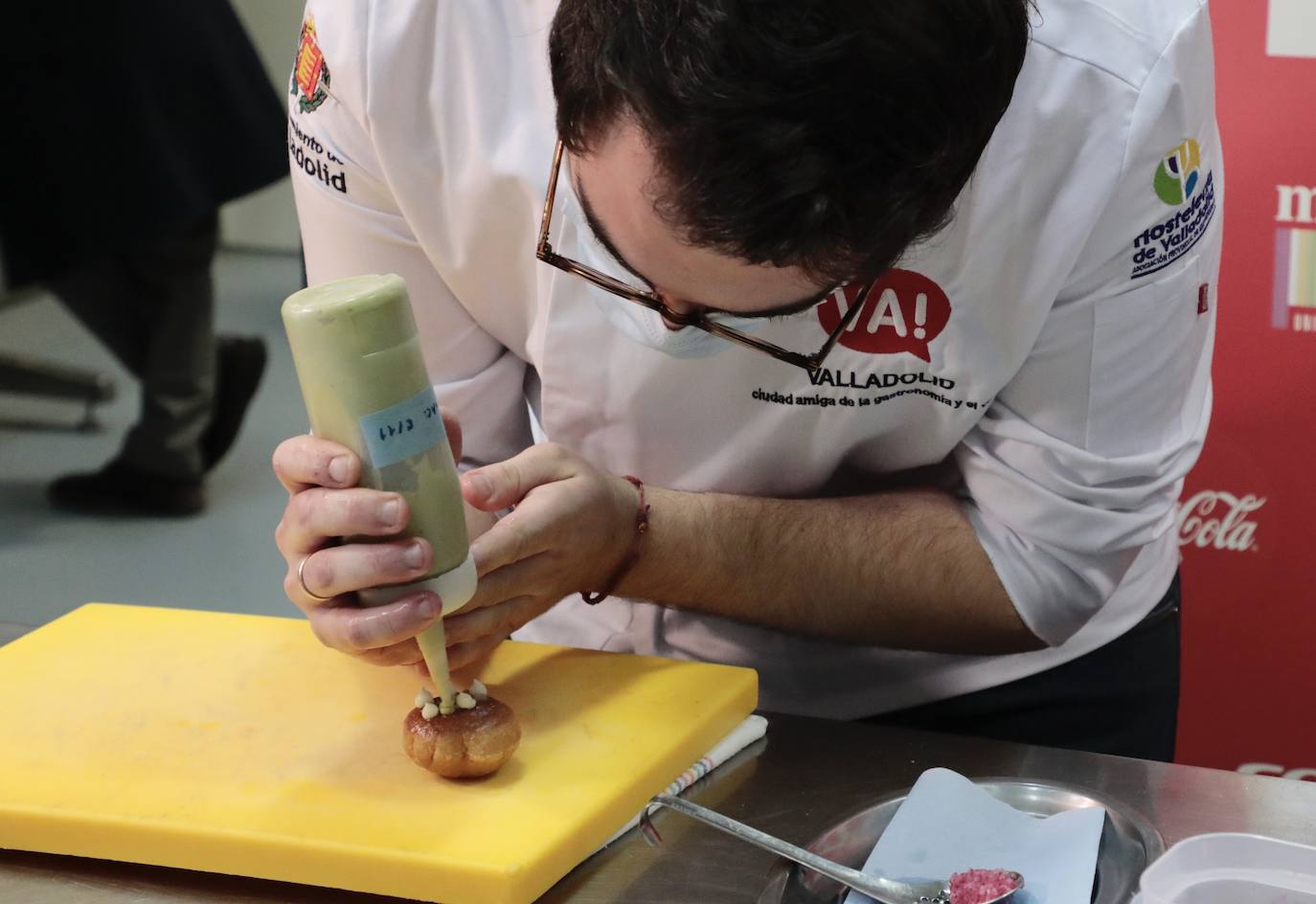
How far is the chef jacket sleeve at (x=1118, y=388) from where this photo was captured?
1.23 meters

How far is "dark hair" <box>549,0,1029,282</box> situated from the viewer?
82cm

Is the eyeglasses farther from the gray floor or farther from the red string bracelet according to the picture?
the gray floor

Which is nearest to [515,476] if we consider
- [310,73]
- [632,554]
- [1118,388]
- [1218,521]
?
[632,554]

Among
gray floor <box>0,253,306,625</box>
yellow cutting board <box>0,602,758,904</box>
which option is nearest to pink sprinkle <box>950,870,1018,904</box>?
yellow cutting board <box>0,602,758,904</box>

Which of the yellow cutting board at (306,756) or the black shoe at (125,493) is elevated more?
the yellow cutting board at (306,756)

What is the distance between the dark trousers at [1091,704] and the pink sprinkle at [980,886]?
50 centimetres

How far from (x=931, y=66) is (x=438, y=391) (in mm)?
709

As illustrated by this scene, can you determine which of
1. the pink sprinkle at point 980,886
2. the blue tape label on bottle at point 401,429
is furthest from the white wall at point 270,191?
the pink sprinkle at point 980,886

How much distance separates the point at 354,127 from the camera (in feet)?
4.25

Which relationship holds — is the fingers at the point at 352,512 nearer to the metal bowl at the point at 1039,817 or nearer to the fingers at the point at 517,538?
the fingers at the point at 517,538

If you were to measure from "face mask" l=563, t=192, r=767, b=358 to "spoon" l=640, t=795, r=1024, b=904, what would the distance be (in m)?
0.38

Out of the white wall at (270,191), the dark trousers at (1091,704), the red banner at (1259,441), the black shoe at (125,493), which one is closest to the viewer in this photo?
the dark trousers at (1091,704)

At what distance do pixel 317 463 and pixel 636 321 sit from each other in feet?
1.17

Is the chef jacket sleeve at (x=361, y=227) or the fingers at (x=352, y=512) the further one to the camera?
the chef jacket sleeve at (x=361, y=227)
